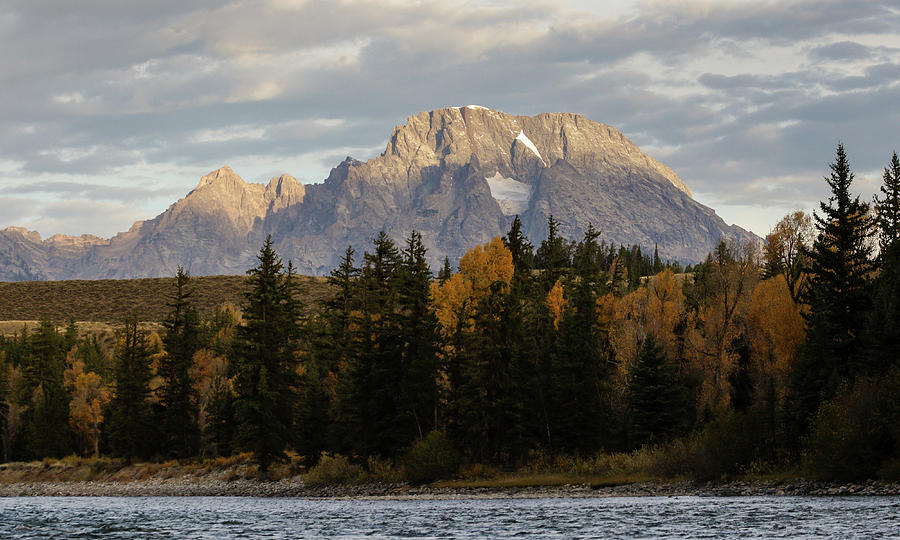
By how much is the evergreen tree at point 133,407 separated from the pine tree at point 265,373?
16.0 m

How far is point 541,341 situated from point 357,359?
1489 centimetres

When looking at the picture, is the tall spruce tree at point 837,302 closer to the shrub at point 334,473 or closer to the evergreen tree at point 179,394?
the shrub at point 334,473

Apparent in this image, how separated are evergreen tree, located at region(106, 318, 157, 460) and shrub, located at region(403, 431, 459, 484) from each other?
1397 inches

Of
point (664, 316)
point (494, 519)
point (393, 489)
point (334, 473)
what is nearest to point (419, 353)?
point (393, 489)

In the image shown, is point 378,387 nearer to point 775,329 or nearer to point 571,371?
point 571,371

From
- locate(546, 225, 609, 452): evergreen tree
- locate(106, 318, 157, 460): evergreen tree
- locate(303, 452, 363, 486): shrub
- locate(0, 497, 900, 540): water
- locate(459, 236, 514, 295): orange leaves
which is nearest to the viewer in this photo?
locate(0, 497, 900, 540): water

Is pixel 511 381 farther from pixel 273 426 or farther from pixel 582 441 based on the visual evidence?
pixel 273 426

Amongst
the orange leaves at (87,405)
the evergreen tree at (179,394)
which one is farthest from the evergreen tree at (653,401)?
the orange leaves at (87,405)

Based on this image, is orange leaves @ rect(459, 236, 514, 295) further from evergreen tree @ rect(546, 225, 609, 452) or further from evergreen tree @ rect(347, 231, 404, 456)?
evergreen tree @ rect(347, 231, 404, 456)

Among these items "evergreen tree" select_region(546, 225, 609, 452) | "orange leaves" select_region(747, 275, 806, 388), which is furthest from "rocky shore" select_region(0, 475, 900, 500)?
"orange leaves" select_region(747, 275, 806, 388)

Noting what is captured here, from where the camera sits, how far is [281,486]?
238ft

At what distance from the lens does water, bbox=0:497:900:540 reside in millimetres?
35156

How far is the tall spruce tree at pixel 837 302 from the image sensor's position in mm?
54094

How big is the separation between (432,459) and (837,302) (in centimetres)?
2995
